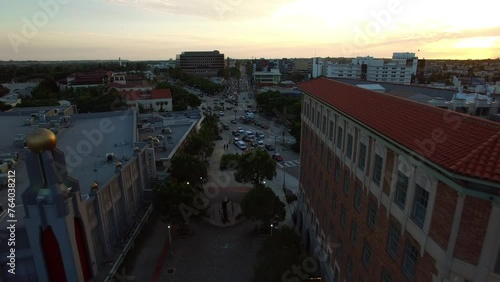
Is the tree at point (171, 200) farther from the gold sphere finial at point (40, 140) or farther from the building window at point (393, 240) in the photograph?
the building window at point (393, 240)

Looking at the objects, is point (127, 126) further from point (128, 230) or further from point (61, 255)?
point (61, 255)

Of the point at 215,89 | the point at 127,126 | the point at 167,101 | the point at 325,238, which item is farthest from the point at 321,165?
the point at 215,89

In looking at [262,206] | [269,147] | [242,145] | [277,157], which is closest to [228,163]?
[277,157]

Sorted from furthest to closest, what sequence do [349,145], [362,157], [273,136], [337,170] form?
1. [273,136]
2. [337,170]
3. [349,145]
4. [362,157]

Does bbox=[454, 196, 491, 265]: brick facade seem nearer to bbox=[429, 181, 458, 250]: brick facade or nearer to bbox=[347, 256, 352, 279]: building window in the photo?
bbox=[429, 181, 458, 250]: brick facade

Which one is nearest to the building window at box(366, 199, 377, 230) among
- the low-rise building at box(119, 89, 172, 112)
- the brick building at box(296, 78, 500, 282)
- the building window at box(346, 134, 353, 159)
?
the brick building at box(296, 78, 500, 282)

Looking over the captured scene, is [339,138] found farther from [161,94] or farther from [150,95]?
[150,95]
